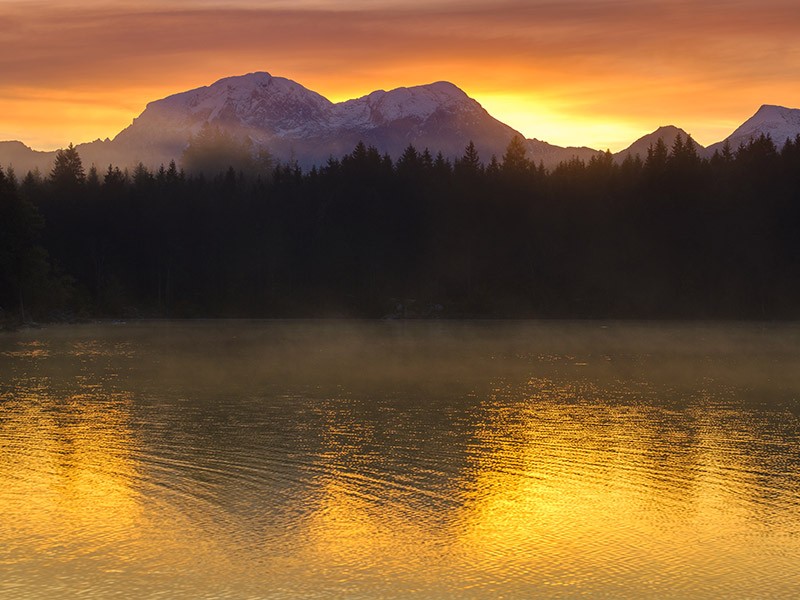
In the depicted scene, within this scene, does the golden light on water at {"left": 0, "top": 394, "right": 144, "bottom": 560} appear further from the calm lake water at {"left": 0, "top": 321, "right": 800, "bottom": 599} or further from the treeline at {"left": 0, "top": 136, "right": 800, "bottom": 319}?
the treeline at {"left": 0, "top": 136, "right": 800, "bottom": 319}

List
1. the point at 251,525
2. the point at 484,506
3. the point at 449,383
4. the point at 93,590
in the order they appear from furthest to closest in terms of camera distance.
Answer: the point at 449,383 < the point at 484,506 < the point at 251,525 < the point at 93,590

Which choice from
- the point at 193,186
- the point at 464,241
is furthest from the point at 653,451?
the point at 193,186

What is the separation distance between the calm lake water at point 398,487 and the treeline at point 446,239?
109152 millimetres

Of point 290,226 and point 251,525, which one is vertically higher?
point 290,226

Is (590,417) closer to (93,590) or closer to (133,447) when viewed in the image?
(133,447)

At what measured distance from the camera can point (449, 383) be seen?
48438 millimetres

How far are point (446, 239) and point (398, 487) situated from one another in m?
150

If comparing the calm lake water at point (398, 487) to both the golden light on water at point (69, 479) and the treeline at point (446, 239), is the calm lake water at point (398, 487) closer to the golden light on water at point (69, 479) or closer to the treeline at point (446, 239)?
→ the golden light on water at point (69, 479)

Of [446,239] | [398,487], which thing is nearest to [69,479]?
[398,487]

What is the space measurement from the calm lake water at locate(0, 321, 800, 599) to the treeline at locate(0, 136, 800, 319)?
109 metres

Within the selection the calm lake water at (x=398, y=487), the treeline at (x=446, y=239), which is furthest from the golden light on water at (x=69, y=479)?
the treeline at (x=446, y=239)

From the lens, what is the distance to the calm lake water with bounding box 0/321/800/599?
1587 cm

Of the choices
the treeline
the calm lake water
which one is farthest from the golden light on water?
the treeline

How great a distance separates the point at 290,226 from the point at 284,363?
12604 centimetres
